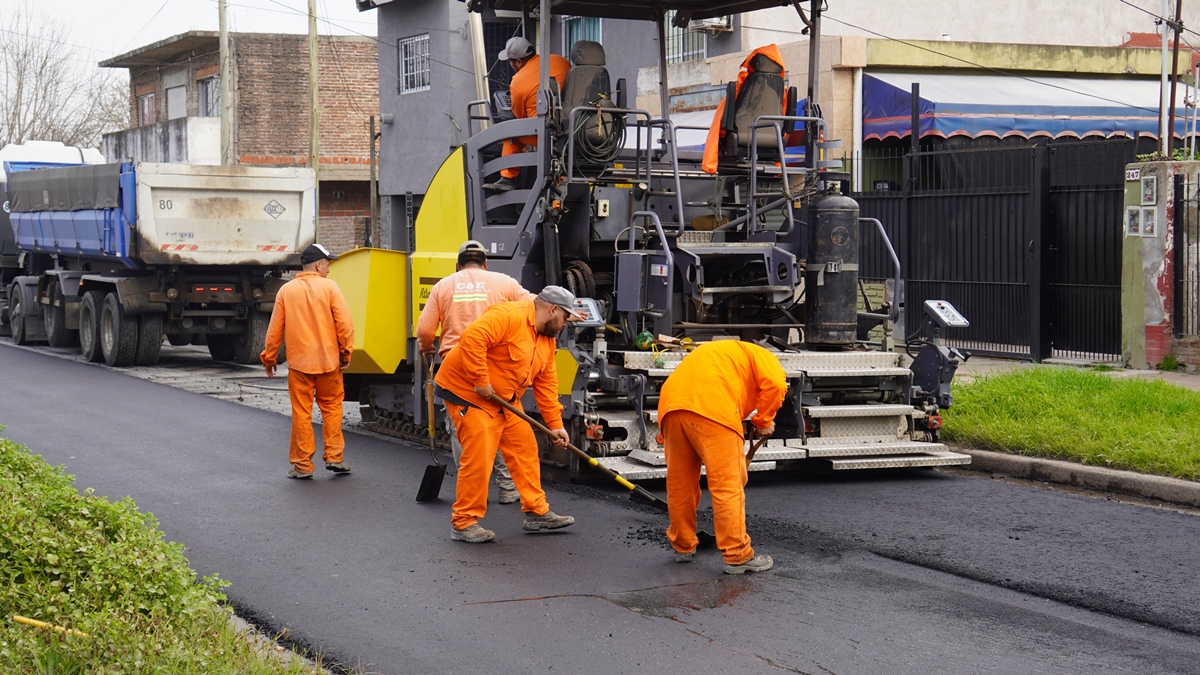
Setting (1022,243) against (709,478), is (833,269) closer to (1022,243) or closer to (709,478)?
(709,478)

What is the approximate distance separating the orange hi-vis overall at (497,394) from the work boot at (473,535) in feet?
0.09

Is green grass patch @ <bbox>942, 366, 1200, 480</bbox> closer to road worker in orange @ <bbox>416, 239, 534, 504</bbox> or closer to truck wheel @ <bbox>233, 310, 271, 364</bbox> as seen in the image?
road worker in orange @ <bbox>416, 239, 534, 504</bbox>

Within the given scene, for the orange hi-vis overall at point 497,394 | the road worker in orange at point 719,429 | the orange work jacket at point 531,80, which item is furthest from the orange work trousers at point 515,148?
the road worker in orange at point 719,429

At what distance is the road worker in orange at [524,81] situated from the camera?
1050cm

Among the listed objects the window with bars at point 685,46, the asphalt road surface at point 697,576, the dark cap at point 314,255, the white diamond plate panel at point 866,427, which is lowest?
the asphalt road surface at point 697,576

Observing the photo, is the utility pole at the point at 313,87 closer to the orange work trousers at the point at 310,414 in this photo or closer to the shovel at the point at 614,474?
the orange work trousers at the point at 310,414

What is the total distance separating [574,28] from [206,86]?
17027 millimetres

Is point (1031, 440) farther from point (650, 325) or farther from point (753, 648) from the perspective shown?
point (753, 648)

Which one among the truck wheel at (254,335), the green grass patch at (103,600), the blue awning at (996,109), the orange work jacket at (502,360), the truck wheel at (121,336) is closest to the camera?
the green grass patch at (103,600)

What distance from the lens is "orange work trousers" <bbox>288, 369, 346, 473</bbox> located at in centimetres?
1002

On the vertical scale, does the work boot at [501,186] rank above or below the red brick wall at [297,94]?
below

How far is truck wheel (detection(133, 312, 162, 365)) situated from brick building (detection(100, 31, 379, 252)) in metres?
16.5

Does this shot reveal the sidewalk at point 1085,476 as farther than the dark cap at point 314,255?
No

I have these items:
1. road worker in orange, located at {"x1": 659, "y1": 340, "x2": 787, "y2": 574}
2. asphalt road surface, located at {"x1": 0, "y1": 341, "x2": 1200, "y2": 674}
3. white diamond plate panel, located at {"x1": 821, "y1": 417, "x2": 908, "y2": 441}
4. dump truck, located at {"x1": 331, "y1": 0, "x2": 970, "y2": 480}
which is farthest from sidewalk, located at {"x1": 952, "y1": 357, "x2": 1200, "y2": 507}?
road worker in orange, located at {"x1": 659, "y1": 340, "x2": 787, "y2": 574}
